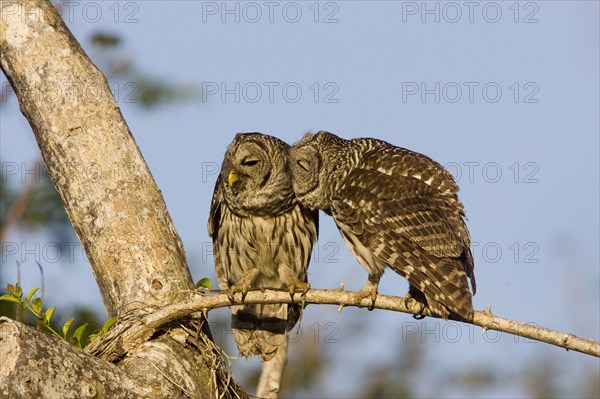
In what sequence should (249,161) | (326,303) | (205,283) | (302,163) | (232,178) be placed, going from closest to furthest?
(326,303), (205,283), (232,178), (249,161), (302,163)

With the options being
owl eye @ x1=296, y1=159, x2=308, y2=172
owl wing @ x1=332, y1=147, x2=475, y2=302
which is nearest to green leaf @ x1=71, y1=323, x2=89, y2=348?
owl wing @ x1=332, y1=147, x2=475, y2=302

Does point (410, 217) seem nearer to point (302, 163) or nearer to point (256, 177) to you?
point (302, 163)

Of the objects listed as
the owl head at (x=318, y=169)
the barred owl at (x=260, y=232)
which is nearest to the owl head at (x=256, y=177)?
the barred owl at (x=260, y=232)

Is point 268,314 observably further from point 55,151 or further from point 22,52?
point 22,52

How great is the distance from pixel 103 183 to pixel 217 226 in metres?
1.65

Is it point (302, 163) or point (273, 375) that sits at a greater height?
point (302, 163)

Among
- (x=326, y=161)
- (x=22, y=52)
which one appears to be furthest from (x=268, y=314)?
(x=22, y=52)

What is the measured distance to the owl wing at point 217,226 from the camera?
8094 millimetres

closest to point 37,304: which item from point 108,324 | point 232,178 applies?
point 108,324

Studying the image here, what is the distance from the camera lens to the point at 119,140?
6.88 m

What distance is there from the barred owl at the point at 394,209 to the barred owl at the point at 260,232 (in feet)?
0.76

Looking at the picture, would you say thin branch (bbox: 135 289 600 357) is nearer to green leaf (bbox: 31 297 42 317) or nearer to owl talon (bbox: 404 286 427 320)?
owl talon (bbox: 404 286 427 320)

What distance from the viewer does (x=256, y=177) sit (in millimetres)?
7727

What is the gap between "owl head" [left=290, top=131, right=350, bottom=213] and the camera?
766 centimetres
